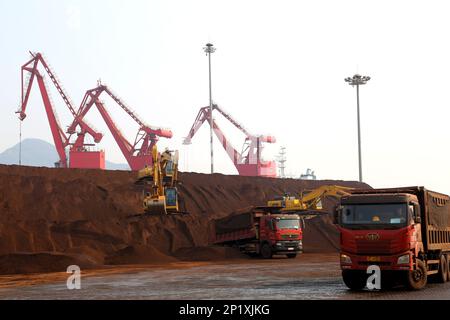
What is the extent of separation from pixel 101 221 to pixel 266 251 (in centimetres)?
1698

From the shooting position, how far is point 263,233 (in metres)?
43.8

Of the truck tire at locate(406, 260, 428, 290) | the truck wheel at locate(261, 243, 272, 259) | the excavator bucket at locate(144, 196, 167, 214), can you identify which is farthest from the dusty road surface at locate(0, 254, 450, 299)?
the excavator bucket at locate(144, 196, 167, 214)

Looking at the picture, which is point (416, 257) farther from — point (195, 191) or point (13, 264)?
point (195, 191)

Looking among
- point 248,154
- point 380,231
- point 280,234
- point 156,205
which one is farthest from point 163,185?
point 248,154

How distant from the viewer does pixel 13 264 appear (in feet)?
122

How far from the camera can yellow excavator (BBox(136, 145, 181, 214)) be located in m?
45.8

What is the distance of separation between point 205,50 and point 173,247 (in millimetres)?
32070

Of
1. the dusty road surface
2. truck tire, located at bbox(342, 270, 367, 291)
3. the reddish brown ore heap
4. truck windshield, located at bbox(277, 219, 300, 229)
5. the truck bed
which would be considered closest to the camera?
the dusty road surface

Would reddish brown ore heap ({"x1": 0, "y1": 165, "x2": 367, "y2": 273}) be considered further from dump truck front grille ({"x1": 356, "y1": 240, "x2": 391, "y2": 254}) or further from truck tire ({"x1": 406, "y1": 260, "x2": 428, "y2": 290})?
truck tire ({"x1": 406, "y1": 260, "x2": 428, "y2": 290})

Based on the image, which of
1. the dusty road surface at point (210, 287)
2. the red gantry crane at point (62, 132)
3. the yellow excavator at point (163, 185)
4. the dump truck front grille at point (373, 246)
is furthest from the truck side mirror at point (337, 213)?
the red gantry crane at point (62, 132)

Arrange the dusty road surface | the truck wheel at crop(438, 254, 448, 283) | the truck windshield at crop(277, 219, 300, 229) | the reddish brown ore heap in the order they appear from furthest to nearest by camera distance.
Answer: the reddish brown ore heap
the truck windshield at crop(277, 219, 300, 229)
the truck wheel at crop(438, 254, 448, 283)
the dusty road surface

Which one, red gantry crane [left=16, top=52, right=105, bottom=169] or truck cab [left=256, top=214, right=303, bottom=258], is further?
red gantry crane [left=16, top=52, right=105, bottom=169]

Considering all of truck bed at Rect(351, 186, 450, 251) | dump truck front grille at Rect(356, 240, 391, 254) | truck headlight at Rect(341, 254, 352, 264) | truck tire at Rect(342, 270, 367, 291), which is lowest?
truck tire at Rect(342, 270, 367, 291)

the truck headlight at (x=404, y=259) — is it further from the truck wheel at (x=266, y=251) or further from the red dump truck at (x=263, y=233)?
the truck wheel at (x=266, y=251)
